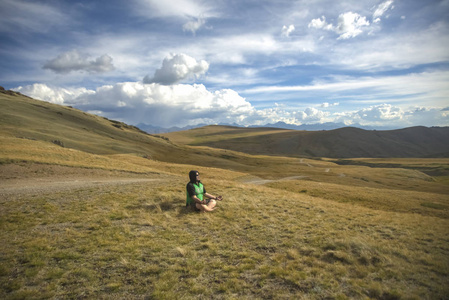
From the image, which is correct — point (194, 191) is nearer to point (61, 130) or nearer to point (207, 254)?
point (207, 254)

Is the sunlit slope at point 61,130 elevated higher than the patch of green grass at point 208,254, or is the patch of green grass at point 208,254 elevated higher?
the sunlit slope at point 61,130

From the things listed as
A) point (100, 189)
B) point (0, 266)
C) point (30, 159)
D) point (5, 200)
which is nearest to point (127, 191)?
point (100, 189)

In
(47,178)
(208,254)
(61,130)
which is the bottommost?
(208,254)

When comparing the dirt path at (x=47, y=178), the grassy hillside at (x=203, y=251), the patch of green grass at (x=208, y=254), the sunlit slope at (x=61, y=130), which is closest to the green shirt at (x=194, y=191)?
the patch of green grass at (x=208, y=254)

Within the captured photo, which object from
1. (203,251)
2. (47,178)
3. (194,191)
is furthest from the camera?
(47,178)

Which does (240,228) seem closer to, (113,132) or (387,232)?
(387,232)

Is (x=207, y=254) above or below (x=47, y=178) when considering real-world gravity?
below

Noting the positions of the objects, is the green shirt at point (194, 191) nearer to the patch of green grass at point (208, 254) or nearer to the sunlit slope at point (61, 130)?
the patch of green grass at point (208, 254)

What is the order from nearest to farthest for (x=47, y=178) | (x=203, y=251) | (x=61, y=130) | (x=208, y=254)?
1. (x=208, y=254)
2. (x=203, y=251)
3. (x=47, y=178)
4. (x=61, y=130)

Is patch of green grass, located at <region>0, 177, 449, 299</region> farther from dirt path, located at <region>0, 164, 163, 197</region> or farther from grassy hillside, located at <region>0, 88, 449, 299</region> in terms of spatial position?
dirt path, located at <region>0, 164, 163, 197</region>

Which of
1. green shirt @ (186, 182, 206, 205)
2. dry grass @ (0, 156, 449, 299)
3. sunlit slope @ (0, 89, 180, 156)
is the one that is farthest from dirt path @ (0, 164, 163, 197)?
sunlit slope @ (0, 89, 180, 156)

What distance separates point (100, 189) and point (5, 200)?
666 centimetres

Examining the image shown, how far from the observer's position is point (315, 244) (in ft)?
35.8

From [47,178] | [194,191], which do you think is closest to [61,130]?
[47,178]
